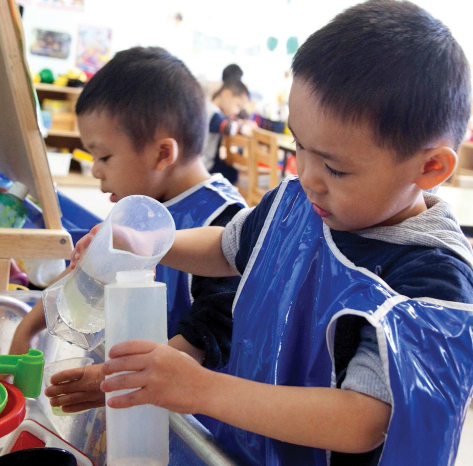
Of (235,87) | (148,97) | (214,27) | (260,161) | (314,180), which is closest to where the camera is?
(314,180)

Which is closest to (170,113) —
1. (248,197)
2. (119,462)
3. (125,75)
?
(125,75)

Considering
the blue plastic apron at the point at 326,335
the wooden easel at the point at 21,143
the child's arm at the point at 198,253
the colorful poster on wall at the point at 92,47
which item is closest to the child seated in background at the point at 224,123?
the colorful poster on wall at the point at 92,47

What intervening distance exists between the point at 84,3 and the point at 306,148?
641 centimetres

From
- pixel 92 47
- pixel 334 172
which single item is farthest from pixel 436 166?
pixel 92 47

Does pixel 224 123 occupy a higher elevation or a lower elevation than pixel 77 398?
lower

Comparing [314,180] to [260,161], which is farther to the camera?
[260,161]

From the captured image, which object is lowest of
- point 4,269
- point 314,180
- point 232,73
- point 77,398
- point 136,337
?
point 232,73

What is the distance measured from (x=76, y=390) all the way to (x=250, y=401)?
12.6 inches

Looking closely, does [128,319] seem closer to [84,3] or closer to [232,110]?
[232,110]

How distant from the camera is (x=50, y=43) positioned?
6430 millimetres

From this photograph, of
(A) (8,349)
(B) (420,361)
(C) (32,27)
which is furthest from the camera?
(C) (32,27)

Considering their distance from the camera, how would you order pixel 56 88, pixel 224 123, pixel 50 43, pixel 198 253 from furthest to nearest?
pixel 50 43
pixel 56 88
pixel 224 123
pixel 198 253

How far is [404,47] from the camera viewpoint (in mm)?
640

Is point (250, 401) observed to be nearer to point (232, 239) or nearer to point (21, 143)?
point (232, 239)
